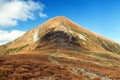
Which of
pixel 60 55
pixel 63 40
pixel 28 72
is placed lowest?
pixel 28 72

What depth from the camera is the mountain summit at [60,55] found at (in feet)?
156

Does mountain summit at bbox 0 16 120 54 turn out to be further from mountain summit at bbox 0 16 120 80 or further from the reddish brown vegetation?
the reddish brown vegetation

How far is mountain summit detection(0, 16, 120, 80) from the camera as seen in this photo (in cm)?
4762

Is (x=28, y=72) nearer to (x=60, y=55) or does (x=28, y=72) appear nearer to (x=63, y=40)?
(x=60, y=55)

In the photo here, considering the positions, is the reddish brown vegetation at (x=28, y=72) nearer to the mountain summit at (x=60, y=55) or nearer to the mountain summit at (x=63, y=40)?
the mountain summit at (x=60, y=55)

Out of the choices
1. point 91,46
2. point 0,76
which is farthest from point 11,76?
point 91,46

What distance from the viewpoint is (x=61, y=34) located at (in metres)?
151

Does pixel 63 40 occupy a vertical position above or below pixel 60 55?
above

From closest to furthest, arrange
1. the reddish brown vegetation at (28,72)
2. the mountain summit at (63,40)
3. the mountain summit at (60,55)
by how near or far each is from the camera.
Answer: the reddish brown vegetation at (28,72) < the mountain summit at (60,55) < the mountain summit at (63,40)

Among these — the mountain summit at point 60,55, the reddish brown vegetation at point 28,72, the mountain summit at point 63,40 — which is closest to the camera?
the reddish brown vegetation at point 28,72

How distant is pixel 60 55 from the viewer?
315 feet

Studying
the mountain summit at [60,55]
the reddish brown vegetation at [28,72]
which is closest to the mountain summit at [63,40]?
the mountain summit at [60,55]

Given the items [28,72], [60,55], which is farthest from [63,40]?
[28,72]

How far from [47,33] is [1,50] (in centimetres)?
3854
